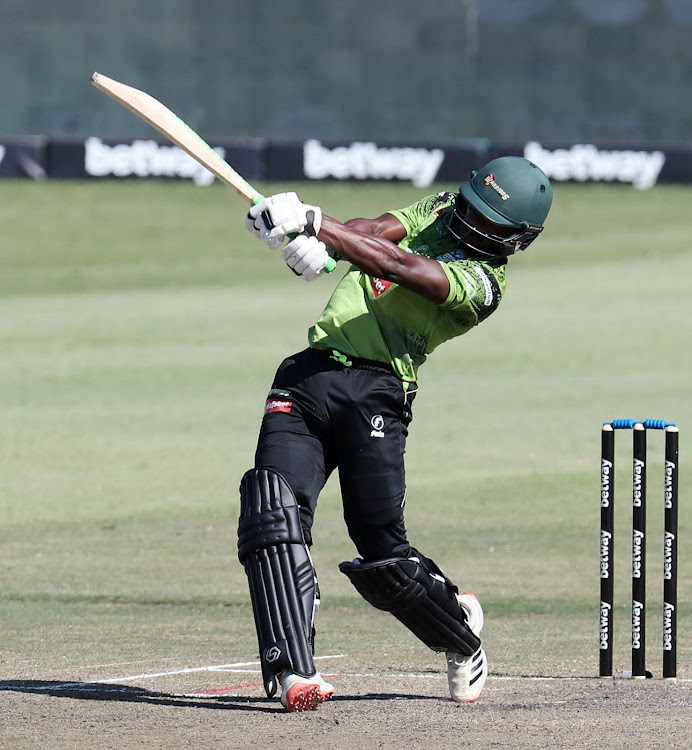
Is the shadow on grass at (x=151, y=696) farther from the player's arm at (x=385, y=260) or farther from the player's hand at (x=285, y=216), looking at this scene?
the player's hand at (x=285, y=216)

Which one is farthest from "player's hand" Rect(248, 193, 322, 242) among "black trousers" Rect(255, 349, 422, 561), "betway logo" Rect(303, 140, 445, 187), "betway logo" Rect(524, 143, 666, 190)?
"betway logo" Rect(524, 143, 666, 190)

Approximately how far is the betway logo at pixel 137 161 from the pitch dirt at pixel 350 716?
21994 millimetres

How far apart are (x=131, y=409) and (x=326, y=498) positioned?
3.70 metres

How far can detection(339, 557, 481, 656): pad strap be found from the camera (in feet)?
18.0

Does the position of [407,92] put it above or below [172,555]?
above

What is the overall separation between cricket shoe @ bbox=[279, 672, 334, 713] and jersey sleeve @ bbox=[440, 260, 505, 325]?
1.43 m

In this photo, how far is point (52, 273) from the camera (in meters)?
23.5

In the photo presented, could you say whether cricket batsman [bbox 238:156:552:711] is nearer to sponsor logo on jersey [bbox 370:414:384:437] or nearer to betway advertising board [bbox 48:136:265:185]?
sponsor logo on jersey [bbox 370:414:384:437]

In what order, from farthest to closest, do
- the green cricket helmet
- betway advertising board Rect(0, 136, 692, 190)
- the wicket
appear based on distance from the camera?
betway advertising board Rect(0, 136, 692, 190), the wicket, the green cricket helmet

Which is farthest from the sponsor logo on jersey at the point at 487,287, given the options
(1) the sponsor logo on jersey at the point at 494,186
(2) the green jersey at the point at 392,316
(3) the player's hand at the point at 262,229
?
(3) the player's hand at the point at 262,229

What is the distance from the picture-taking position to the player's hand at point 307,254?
16.5 ft

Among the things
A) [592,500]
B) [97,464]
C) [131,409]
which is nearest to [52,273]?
[131,409]

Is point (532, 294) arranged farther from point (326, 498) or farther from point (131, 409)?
point (326, 498)

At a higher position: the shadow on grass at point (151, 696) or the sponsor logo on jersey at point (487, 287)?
the sponsor logo on jersey at point (487, 287)
